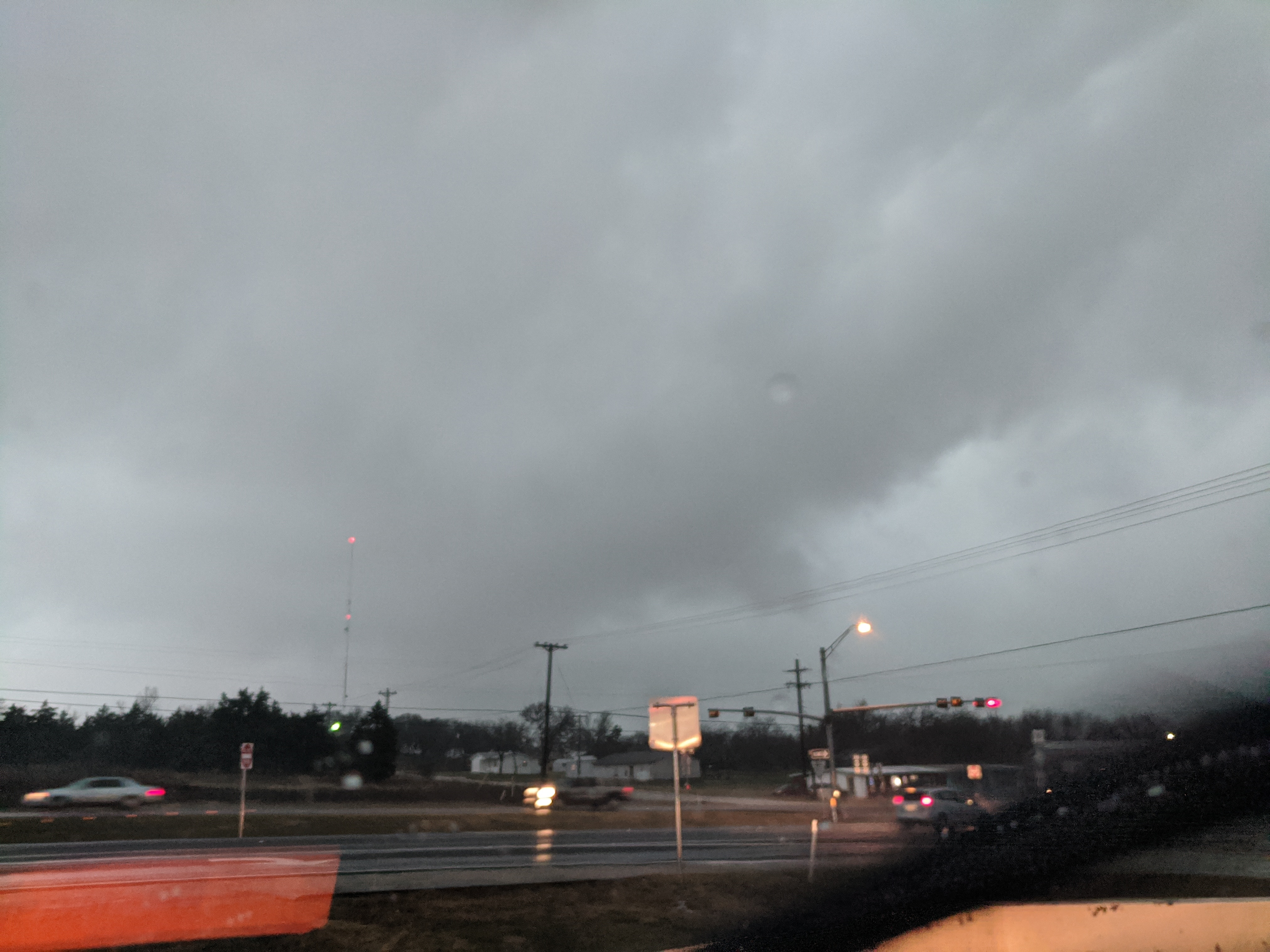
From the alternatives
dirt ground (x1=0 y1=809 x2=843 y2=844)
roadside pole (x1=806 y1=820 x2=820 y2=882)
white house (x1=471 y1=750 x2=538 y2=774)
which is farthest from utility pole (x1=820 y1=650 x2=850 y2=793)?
white house (x1=471 y1=750 x2=538 y2=774)

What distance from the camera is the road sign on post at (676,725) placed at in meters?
13.4

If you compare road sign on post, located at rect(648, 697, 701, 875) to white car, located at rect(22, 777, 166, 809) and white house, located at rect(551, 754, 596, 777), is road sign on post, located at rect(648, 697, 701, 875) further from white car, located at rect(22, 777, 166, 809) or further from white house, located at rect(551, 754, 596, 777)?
white house, located at rect(551, 754, 596, 777)

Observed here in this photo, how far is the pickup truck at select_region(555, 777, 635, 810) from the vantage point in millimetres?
44625

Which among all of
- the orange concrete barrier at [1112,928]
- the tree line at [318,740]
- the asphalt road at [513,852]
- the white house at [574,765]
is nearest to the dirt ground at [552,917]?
the asphalt road at [513,852]

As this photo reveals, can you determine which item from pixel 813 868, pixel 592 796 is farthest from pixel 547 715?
pixel 813 868

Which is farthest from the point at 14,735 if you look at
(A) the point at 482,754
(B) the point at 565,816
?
(A) the point at 482,754

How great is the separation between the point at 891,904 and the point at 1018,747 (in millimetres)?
28231

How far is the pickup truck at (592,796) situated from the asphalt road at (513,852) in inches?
669

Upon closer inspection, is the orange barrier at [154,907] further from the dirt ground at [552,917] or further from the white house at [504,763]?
the white house at [504,763]

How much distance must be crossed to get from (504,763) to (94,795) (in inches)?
3412

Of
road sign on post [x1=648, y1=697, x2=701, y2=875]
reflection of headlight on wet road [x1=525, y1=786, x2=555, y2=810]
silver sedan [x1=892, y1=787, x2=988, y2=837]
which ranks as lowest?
reflection of headlight on wet road [x1=525, y1=786, x2=555, y2=810]

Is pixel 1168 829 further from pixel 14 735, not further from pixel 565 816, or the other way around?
pixel 14 735

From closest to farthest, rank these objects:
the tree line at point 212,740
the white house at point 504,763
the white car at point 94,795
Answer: the white car at point 94,795, the tree line at point 212,740, the white house at point 504,763

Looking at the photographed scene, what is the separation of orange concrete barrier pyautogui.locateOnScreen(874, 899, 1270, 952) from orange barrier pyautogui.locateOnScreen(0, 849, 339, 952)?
701 centimetres
